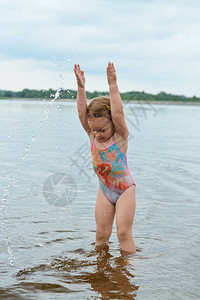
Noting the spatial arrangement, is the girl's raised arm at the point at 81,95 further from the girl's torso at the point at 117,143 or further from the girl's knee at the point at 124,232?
the girl's knee at the point at 124,232

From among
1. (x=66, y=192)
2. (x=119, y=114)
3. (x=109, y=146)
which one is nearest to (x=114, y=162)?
(x=109, y=146)

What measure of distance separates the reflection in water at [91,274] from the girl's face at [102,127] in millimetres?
1262

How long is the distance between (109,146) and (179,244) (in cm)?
158

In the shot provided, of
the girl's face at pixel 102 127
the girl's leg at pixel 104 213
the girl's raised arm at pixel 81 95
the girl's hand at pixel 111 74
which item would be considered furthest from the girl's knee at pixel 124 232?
the girl's hand at pixel 111 74

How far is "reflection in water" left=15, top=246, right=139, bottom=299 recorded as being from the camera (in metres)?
3.72

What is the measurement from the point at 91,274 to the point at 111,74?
1888 mm

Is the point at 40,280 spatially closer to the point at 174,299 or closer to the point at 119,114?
the point at 174,299

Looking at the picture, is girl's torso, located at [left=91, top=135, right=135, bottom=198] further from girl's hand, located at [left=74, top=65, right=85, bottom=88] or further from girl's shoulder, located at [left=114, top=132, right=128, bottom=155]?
girl's hand, located at [left=74, top=65, right=85, bottom=88]

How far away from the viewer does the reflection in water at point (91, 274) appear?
3.72m

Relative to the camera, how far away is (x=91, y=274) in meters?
4.11

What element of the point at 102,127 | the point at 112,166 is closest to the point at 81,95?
the point at 102,127

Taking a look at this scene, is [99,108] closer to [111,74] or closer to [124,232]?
[111,74]

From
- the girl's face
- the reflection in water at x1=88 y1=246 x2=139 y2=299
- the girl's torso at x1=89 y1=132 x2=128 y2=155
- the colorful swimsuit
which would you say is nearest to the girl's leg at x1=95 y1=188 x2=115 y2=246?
the colorful swimsuit

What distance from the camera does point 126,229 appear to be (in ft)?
14.6
